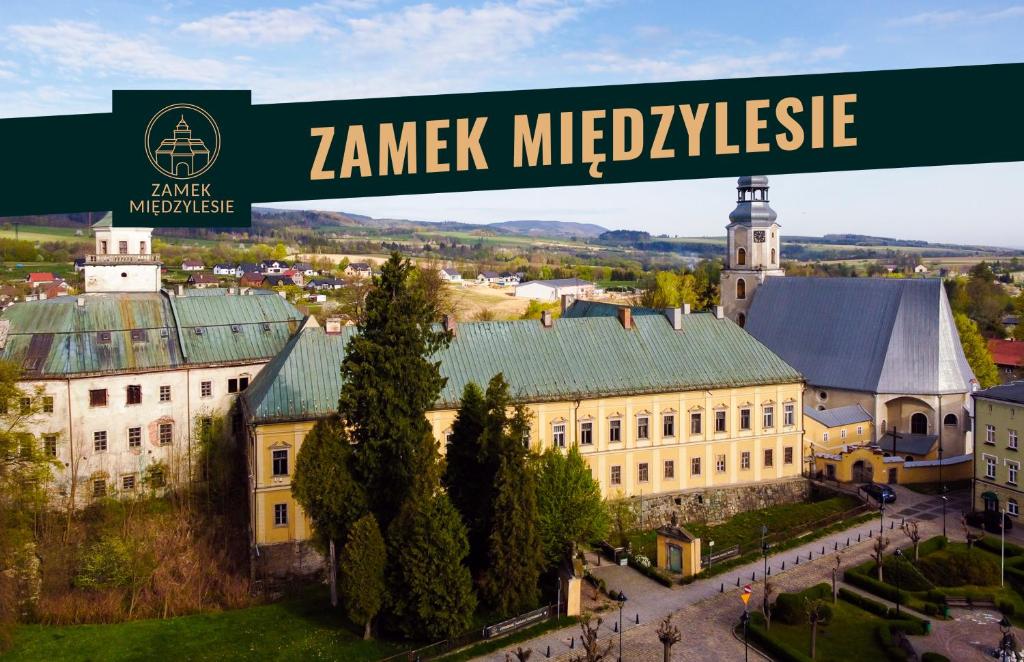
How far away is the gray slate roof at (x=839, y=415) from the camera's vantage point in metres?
50.5

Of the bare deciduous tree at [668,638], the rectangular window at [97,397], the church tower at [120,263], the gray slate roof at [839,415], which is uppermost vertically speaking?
the church tower at [120,263]

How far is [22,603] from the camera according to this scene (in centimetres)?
3294

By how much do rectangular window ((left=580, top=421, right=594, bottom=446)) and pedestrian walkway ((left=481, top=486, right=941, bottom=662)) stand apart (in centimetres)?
704

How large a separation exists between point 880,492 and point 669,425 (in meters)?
11.0

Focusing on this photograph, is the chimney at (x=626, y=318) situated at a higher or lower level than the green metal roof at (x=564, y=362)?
higher

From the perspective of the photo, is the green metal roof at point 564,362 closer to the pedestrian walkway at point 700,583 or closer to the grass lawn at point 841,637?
the pedestrian walkway at point 700,583

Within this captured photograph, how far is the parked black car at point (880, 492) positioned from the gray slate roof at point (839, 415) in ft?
18.4

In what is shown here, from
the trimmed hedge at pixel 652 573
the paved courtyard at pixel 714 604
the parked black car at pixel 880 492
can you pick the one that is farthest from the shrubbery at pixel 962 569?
the trimmed hedge at pixel 652 573

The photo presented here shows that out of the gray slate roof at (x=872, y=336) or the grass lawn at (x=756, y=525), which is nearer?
the grass lawn at (x=756, y=525)

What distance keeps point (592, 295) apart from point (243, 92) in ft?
464

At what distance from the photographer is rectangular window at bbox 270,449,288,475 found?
3659 centimetres

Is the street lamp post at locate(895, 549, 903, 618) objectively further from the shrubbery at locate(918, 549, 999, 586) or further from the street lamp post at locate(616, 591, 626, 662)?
the street lamp post at locate(616, 591, 626, 662)

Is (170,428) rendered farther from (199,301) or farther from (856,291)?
(856,291)

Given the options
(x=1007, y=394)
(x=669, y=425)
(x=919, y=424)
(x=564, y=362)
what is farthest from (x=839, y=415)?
(x=564, y=362)
